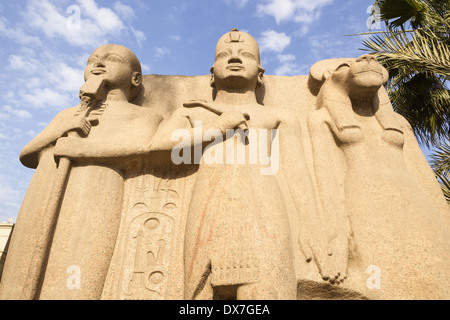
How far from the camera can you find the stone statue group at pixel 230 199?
9.75 feet

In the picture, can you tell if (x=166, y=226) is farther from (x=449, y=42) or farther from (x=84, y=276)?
(x=449, y=42)

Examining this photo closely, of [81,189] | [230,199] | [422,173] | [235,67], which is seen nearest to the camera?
[230,199]

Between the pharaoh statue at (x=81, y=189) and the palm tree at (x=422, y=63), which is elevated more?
the palm tree at (x=422, y=63)

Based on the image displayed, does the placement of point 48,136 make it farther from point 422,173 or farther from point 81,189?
point 422,173

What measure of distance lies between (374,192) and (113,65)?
3174 millimetres

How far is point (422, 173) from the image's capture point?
12.9 feet

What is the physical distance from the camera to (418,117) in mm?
9430

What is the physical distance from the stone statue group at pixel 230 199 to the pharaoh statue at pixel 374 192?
1cm

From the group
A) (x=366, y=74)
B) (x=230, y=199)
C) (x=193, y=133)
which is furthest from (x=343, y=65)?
(x=230, y=199)

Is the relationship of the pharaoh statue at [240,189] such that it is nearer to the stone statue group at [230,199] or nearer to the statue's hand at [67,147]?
the stone statue group at [230,199]

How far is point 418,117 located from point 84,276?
8960 millimetres

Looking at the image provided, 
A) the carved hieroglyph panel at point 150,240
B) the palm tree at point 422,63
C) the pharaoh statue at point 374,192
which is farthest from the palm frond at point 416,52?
the carved hieroglyph panel at point 150,240

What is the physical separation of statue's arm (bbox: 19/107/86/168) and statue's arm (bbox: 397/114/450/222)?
3.39 m

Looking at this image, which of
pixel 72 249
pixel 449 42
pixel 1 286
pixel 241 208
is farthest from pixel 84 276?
pixel 449 42
